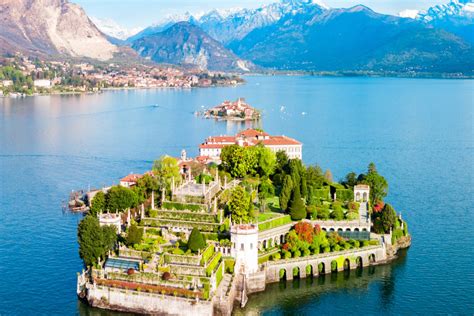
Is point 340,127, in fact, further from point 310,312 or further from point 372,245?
point 310,312

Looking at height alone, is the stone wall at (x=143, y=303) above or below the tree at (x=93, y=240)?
below

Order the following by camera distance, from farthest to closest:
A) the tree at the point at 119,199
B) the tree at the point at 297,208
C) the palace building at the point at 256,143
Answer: the palace building at the point at 256,143, the tree at the point at 119,199, the tree at the point at 297,208

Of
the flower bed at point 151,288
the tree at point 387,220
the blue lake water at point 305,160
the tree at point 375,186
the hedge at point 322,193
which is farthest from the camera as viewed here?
the tree at point 375,186

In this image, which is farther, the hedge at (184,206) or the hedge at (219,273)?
the hedge at (184,206)

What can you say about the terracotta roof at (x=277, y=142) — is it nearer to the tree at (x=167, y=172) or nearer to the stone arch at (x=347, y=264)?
the tree at (x=167, y=172)

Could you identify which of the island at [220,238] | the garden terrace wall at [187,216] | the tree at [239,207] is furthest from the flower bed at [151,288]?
the tree at [239,207]

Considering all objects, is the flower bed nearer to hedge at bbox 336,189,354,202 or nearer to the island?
the island

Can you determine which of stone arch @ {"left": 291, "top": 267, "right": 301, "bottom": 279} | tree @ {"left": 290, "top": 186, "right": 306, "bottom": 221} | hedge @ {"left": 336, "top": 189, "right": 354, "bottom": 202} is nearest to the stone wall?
stone arch @ {"left": 291, "top": 267, "right": 301, "bottom": 279}

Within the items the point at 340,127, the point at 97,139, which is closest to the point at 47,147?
the point at 97,139
